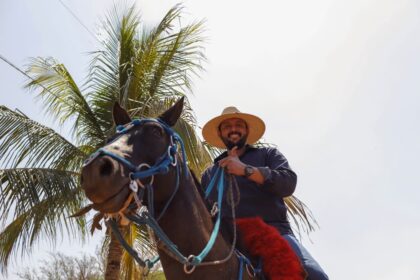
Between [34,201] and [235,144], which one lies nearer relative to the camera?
[235,144]

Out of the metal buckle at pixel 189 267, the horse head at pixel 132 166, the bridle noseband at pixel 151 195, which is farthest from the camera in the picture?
the metal buckle at pixel 189 267

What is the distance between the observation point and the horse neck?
8.55 feet

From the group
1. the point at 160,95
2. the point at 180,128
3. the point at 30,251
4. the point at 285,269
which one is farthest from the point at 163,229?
the point at 160,95

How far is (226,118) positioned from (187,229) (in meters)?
1.47

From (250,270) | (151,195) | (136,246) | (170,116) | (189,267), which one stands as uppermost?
(170,116)

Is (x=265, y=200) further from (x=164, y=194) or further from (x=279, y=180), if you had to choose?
(x=164, y=194)

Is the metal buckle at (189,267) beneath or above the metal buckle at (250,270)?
above

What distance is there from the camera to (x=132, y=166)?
91.7 inches

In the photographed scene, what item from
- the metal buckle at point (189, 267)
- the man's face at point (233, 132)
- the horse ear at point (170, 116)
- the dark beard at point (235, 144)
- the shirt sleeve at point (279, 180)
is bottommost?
the metal buckle at point (189, 267)

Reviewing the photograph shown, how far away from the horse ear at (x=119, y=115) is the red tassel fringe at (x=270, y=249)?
1046mm

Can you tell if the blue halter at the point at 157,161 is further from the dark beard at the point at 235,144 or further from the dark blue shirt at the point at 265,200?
the dark beard at the point at 235,144

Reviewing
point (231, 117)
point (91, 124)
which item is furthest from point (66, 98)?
point (231, 117)

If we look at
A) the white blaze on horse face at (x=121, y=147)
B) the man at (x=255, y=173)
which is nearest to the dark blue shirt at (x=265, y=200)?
the man at (x=255, y=173)

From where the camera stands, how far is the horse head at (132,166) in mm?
2180
